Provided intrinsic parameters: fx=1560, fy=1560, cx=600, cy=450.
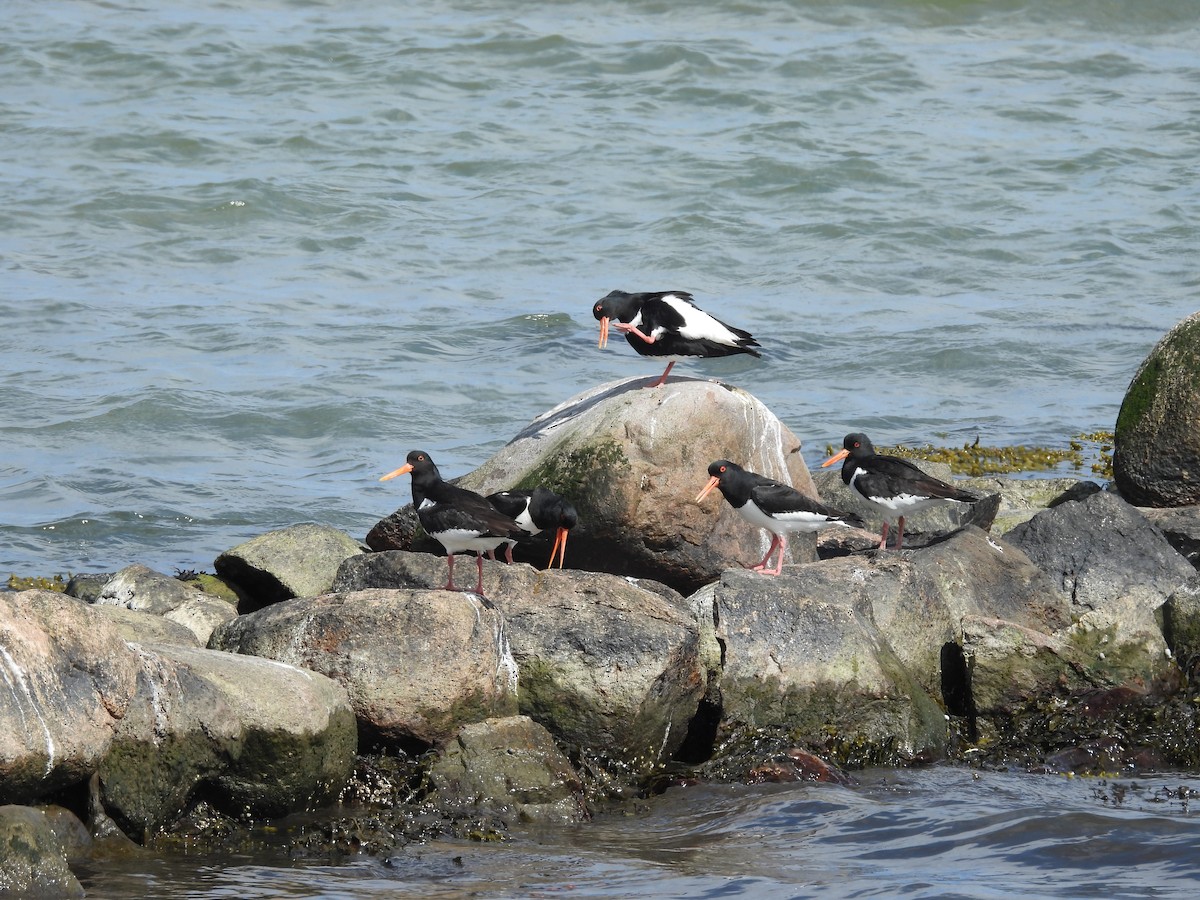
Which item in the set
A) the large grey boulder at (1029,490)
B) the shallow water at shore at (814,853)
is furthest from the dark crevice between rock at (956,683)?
the large grey boulder at (1029,490)

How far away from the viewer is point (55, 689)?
20.4 feet

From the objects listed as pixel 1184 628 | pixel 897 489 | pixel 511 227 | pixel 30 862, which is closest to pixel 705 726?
pixel 897 489

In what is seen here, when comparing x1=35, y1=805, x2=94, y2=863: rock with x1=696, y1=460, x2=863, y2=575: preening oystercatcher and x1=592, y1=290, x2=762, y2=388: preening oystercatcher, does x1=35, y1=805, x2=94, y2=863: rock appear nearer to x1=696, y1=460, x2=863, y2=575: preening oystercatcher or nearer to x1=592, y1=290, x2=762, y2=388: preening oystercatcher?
x1=696, y1=460, x2=863, y2=575: preening oystercatcher

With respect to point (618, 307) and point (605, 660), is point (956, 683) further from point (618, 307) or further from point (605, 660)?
point (618, 307)

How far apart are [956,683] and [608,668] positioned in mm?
2157

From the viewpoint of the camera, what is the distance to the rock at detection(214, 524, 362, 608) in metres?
9.48

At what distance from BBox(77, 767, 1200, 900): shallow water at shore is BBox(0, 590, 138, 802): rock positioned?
48 cm

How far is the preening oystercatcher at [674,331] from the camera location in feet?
33.9

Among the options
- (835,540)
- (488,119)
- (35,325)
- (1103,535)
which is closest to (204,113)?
(488,119)

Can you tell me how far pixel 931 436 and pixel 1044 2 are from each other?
61.0ft

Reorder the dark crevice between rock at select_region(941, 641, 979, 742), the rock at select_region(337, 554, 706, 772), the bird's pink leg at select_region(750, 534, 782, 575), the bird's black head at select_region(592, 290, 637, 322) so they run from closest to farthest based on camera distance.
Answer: the rock at select_region(337, 554, 706, 772), the dark crevice between rock at select_region(941, 641, 979, 742), the bird's pink leg at select_region(750, 534, 782, 575), the bird's black head at select_region(592, 290, 637, 322)

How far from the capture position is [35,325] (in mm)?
17281

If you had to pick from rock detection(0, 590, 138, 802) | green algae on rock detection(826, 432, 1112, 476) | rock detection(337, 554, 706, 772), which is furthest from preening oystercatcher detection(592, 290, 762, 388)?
rock detection(0, 590, 138, 802)

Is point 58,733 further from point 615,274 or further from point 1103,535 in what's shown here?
point 615,274
